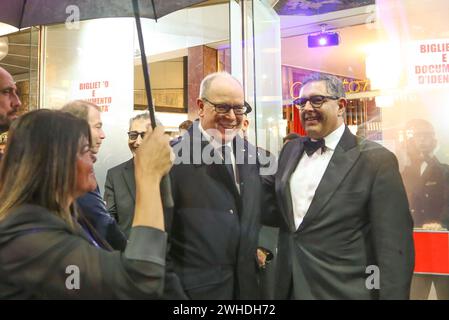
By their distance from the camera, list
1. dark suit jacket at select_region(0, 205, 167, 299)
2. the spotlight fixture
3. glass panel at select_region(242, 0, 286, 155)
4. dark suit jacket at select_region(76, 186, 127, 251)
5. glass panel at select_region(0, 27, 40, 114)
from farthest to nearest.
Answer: the spotlight fixture → glass panel at select_region(0, 27, 40, 114) → glass panel at select_region(242, 0, 286, 155) → dark suit jacket at select_region(76, 186, 127, 251) → dark suit jacket at select_region(0, 205, 167, 299)

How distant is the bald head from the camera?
1.51 meters

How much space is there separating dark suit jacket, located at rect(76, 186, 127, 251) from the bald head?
1.20 feet

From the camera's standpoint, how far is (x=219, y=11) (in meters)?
3.79

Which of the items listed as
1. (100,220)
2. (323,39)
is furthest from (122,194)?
(323,39)

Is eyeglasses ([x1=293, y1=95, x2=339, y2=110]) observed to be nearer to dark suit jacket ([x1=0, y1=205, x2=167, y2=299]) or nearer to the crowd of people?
the crowd of people

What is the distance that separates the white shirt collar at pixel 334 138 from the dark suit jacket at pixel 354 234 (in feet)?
0.08

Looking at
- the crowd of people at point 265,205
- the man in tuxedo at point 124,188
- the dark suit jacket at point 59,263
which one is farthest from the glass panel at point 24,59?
the dark suit jacket at point 59,263

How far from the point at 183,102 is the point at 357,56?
8.44ft

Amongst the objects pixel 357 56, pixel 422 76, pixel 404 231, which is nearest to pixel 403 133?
pixel 422 76

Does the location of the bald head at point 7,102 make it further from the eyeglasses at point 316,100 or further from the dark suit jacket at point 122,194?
the eyeglasses at point 316,100

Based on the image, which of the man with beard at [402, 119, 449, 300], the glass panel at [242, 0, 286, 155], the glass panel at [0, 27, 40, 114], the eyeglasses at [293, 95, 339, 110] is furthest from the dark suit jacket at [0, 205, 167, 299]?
the glass panel at [0, 27, 40, 114]

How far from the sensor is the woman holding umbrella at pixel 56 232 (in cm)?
100

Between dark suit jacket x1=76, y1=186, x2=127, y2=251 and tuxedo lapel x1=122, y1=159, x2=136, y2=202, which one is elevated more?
tuxedo lapel x1=122, y1=159, x2=136, y2=202
